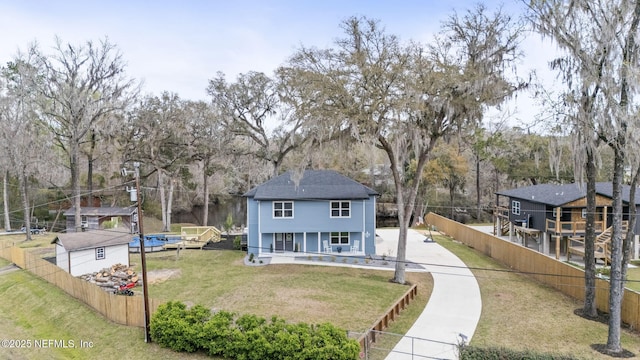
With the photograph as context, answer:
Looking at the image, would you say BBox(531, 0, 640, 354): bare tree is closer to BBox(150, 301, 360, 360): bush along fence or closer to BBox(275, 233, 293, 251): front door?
BBox(150, 301, 360, 360): bush along fence

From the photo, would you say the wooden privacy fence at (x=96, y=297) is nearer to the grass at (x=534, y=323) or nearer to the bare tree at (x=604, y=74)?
the grass at (x=534, y=323)

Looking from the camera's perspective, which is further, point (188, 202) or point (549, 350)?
point (188, 202)

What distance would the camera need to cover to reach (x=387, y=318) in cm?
1299

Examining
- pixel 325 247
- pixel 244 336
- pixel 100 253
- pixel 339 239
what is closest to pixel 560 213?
pixel 339 239

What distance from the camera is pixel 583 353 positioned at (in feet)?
36.4

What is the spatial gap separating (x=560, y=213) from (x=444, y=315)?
1206cm

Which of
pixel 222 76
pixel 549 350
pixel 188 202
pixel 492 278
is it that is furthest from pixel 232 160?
pixel 549 350

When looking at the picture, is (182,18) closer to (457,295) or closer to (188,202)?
(457,295)

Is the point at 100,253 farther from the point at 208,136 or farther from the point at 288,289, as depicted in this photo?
the point at 208,136

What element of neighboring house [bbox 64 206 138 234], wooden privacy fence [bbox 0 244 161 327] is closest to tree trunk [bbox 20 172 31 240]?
neighboring house [bbox 64 206 138 234]

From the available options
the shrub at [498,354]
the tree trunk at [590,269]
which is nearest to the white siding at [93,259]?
the shrub at [498,354]

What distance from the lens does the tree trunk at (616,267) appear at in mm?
11210

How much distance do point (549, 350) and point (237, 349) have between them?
883 cm

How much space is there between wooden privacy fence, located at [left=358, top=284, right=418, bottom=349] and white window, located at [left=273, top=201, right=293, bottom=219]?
30.4 ft
